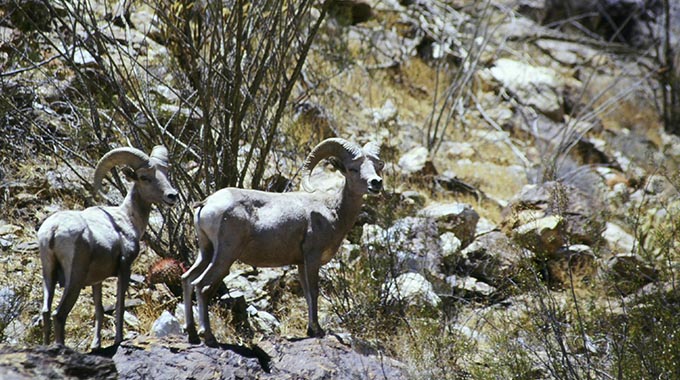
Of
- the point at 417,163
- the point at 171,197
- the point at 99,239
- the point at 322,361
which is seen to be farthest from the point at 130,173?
the point at 417,163

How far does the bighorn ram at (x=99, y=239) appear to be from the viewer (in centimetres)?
524

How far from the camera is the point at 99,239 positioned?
536 centimetres

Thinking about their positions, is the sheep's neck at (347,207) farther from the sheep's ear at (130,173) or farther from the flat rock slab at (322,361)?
the sheep's ear at (130,173)

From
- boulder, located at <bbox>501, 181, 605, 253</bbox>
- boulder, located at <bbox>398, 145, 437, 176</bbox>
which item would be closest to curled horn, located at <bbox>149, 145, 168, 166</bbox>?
boulder, located at <bbox>501, 181, 605, 253</bbox>

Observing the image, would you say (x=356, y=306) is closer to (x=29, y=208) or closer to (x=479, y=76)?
(x=29, y=208)

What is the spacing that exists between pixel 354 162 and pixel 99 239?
187 centimetres

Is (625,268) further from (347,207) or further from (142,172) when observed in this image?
(142,172)

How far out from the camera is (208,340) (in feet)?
18.8

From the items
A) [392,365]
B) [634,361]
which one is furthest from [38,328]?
[634,361]

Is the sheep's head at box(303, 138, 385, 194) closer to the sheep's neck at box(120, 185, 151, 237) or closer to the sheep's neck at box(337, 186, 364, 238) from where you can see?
the sheep's neck at box(337, 186, 364, 238)

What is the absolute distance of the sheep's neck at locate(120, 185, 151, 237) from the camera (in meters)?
5.71

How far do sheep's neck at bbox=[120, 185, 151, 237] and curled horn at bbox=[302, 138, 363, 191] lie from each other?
125cm

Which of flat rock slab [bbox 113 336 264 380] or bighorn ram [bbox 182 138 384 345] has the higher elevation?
bighorn ram [bbox 182 138 384 345]

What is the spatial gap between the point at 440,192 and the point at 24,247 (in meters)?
5.85
